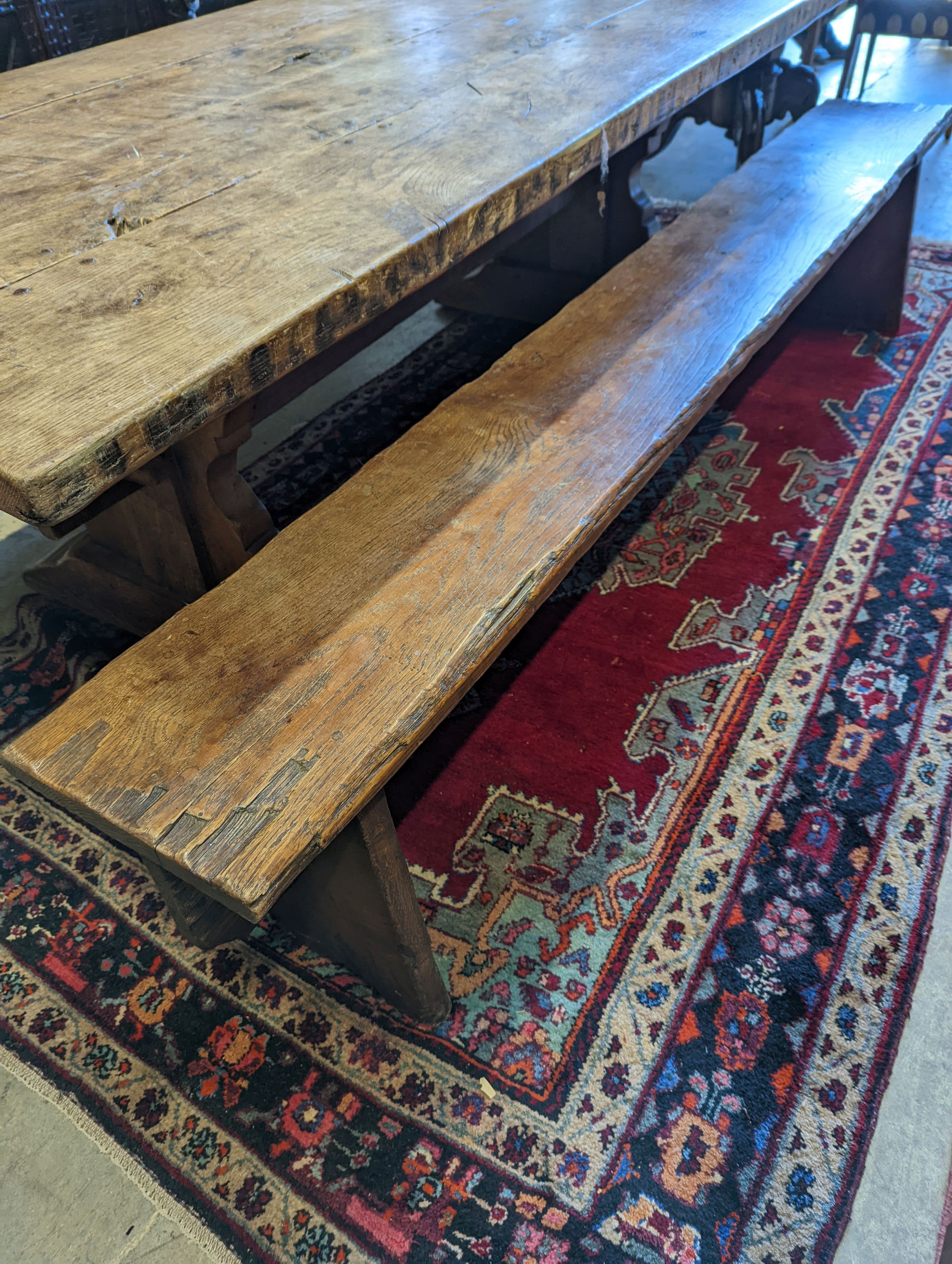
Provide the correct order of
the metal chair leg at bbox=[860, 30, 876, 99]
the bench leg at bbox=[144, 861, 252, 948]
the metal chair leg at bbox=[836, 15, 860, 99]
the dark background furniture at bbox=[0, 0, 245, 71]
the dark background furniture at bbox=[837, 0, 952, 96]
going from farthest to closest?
the metal chair leg at bbox=[860, 30, 876, 99]
the metal chair leg at bbox=[836, 15, 860, 99]
the dark background furniture at bbox=[837, 0, 952, 96]
the dark background furniture at bbox=[0, 0, 245, 71]
the bench leg at bbox=[144, 861, 252, 948]

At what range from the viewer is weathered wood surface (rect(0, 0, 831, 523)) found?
3.17 ft

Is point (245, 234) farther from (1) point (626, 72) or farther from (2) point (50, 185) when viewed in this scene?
(1) point (626, 72)

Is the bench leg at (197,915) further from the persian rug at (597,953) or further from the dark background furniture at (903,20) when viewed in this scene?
the dark background furniture at (903,20)

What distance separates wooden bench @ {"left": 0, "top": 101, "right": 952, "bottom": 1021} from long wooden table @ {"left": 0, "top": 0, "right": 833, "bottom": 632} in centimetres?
25

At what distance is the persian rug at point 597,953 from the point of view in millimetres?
1084

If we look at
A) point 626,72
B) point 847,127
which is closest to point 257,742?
point 626,72

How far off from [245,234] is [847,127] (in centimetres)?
214

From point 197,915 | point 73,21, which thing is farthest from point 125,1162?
point 73,21

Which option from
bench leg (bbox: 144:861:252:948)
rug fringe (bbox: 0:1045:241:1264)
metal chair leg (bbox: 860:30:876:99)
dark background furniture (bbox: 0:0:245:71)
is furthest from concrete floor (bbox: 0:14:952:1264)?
metal chair leg (bbox: 860:30:876:99)

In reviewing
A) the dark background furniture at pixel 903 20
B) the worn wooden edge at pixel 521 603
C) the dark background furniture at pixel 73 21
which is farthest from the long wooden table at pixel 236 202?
the dark background furniture at pixel 903 20

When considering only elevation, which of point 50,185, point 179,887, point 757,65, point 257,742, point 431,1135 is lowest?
point 431,1135

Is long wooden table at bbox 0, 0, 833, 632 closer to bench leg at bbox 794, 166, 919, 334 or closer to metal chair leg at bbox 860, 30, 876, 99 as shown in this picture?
bench leg at bbox 794, 166, 919, 334

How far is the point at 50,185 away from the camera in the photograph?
1.38 metres

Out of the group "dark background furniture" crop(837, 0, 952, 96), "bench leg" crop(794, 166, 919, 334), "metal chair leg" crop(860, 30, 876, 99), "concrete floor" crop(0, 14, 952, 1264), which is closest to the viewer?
"concrete floor" crop(0, 14, 952, 1264)
